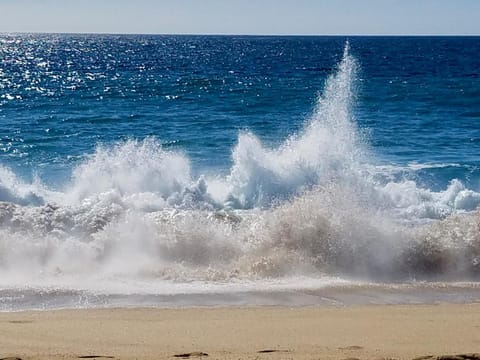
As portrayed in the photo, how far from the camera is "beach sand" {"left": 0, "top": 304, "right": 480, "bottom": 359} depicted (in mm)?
6184

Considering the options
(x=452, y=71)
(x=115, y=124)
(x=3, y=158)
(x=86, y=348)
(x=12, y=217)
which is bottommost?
(x=86, y=348)

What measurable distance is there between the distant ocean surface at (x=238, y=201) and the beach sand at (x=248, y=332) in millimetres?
645

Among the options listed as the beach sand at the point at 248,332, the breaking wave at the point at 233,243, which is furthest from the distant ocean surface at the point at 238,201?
the beach sand at the point at 248,332

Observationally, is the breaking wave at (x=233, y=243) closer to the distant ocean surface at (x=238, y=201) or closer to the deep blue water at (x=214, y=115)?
the distant ocean surface at (x=238, y=201)

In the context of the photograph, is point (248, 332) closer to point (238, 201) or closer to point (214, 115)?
point (238, 201)

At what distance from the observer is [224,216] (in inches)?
500

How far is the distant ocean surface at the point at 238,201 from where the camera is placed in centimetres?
951

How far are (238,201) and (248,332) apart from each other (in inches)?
326

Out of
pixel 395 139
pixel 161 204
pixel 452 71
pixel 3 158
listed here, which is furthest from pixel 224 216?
pixel 452 71

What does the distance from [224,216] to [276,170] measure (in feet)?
11.3

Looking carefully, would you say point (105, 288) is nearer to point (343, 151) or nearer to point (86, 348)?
point (86, 348)

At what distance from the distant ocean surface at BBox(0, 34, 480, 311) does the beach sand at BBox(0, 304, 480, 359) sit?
25.4 inches

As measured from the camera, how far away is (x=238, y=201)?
15289mm

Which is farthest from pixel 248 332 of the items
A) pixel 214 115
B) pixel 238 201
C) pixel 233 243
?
pixel 214 115
